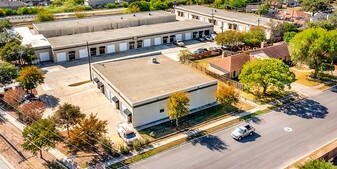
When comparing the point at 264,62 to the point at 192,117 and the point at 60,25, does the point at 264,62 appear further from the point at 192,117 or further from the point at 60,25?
the point at 60,25

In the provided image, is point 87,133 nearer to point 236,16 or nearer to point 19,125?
point 19,125

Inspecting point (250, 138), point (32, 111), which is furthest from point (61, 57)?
point (250, 138)

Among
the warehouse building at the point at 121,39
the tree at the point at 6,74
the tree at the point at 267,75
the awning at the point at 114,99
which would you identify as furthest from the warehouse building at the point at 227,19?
the tree at the point at 6,74

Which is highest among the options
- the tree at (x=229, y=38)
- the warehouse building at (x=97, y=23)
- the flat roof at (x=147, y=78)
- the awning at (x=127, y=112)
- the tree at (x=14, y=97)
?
the warehouse building at (x=97, y=23)

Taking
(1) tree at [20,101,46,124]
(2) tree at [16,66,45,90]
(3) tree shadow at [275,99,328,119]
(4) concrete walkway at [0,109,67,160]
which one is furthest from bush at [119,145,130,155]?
(3) tree shadow at [275,99,328,119]

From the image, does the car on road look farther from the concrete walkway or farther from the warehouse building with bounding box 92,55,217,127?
the concrete walkway

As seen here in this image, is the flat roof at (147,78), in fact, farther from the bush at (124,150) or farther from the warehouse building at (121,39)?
the warehouse building at (121,39)

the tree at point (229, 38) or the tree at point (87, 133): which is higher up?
the tree at point (229, 38)
